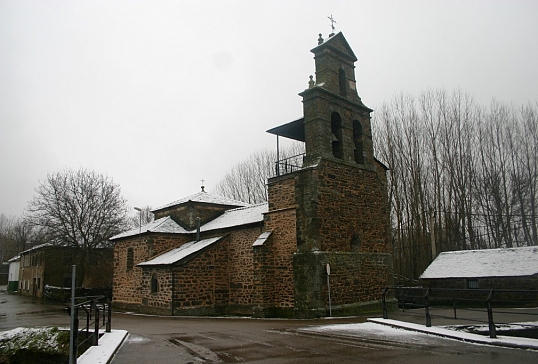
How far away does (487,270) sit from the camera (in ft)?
73.7

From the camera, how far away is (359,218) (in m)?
19.2

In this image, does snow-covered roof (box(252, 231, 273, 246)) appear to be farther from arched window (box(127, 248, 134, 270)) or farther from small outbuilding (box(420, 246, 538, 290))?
arched window (box(127, 248, 134, 270))

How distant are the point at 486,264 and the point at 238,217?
45.7 ft

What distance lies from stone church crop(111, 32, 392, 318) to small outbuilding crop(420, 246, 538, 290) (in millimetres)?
5774

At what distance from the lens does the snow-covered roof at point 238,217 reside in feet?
71.2

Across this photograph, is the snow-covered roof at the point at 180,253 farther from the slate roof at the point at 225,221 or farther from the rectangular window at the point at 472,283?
the rectangular window at the point at 472,283

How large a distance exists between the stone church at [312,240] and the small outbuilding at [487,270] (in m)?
5.77

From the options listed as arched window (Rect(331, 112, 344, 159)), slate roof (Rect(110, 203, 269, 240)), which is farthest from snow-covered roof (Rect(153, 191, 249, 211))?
arched window (Rect(331, 112, 344, 159))

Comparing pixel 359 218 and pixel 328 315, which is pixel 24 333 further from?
pixel 359 218

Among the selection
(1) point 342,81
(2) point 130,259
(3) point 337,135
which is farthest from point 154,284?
(1) point 342,81

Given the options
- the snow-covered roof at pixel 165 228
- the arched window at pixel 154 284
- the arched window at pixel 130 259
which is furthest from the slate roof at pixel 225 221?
the arched window at pixel 154 284

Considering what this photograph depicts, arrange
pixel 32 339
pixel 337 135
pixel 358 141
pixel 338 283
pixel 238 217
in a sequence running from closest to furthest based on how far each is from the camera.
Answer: pixel 32 339
pixel 338 283
pixel 337 135
pixel 358 141
pixel 238 217

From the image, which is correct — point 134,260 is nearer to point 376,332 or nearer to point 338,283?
point 338,283

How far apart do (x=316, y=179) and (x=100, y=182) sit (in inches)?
1011
